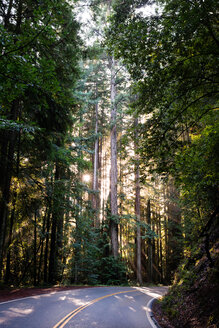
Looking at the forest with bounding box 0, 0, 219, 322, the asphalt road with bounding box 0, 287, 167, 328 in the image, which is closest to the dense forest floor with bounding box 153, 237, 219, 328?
the forest with bounding box 0, 0, 219, 322

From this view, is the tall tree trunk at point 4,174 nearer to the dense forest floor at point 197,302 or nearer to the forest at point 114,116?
the forest at point 114,116

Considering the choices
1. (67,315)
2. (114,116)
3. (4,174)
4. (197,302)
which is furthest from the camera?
(114,116)

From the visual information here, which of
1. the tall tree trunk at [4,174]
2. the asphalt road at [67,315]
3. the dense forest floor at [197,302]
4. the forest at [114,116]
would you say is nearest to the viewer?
the forest at [114,116]

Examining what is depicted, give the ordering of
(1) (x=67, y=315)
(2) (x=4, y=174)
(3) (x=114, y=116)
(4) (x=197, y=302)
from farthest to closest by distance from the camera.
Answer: (3) (x=114, y=116) → (2) (x=4, y=174) → (1) (x=67, y=315) → (4) (x=197, y=302)

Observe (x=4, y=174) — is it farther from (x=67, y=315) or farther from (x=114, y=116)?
(x=114, y=116)

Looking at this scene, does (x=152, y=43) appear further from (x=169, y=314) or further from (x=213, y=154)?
(x=169, y=314)

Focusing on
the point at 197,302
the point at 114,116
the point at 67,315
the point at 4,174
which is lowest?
the point at 67,315

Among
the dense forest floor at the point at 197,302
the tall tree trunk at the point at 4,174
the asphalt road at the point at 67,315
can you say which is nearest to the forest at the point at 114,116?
the tall tree trunk at the point at 4,174

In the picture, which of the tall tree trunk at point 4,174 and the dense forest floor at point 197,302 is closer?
the dense forest floor at point 197,302

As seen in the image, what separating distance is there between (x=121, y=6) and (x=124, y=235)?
29.7m

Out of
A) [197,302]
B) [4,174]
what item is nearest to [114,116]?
[4,174]

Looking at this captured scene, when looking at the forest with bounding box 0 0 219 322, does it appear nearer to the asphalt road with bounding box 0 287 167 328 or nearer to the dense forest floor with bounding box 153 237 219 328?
the dense forest floor with bounding box 153 237 219 328

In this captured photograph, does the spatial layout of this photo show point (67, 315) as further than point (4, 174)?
No

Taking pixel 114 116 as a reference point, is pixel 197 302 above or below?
below
